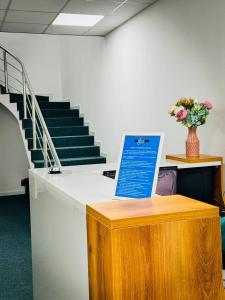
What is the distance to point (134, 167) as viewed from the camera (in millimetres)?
1747

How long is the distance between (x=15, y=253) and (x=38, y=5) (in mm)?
2786

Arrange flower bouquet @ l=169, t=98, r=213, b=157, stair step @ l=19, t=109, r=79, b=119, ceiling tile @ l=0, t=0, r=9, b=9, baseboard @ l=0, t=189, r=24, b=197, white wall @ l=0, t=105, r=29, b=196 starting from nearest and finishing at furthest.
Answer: flower bouquet @ l=169, t=98, r=213, b=157, ceiling tile @ l=0, t=0, r=9, b=9, stair step @ l=19, t=109, r=79, b=119, white wall @ l=0, t=105, r=29, b=196, baseboard @ l=0, t=189, r=24, b=197

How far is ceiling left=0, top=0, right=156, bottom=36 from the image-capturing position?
4.48 metres

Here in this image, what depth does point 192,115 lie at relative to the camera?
336 cm

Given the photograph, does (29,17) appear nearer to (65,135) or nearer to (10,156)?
(65,135)

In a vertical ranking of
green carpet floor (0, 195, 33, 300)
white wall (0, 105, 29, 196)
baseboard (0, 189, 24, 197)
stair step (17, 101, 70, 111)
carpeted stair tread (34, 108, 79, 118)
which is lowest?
green carpet floor (0, 195, 33, 300)

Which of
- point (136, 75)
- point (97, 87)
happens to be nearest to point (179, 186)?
point (136, 75)

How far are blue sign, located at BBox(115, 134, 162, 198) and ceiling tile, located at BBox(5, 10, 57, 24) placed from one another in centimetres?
350

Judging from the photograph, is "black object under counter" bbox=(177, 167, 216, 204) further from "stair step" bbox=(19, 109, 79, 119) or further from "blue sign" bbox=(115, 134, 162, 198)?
"stair step" bbox=(19, 109, 79, 119)

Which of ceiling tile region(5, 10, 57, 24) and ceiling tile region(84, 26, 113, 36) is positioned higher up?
ceiling tile region(84, 26, 113, 36)

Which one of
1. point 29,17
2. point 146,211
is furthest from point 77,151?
point 146,211

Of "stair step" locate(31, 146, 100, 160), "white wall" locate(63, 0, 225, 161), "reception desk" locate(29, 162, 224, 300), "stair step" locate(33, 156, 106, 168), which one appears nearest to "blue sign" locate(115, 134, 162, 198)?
"reception desk" locate(29, 162, 224, 300)

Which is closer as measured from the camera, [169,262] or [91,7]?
[169,262]

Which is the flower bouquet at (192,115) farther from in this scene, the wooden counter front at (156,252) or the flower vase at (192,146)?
the wooden counter front at (156,252)
